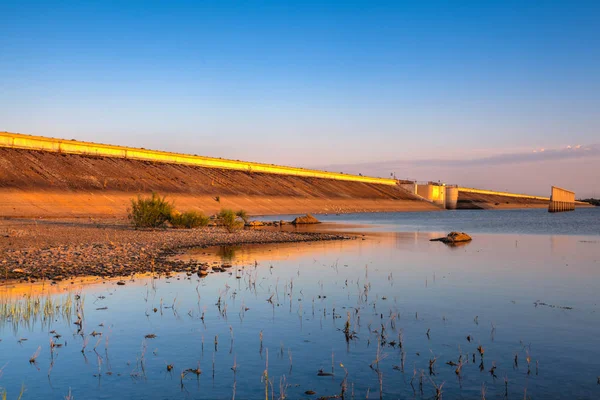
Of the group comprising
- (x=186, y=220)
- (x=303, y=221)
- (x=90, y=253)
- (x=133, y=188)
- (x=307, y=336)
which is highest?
(x=133, y=188)

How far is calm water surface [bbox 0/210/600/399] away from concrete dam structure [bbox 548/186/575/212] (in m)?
116

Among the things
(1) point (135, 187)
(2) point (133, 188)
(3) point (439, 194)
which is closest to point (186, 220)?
(2) point (133, 188)

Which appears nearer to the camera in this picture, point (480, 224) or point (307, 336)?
point (307, 336)

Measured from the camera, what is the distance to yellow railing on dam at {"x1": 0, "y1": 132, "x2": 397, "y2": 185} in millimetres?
71500

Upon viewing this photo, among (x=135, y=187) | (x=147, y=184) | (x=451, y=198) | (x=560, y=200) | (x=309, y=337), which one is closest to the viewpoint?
(x=309, y=337)

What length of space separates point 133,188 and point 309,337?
206ft

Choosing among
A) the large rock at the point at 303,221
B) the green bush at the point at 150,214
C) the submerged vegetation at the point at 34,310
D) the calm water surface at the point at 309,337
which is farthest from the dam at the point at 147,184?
the calm water surface at the point at 309,337

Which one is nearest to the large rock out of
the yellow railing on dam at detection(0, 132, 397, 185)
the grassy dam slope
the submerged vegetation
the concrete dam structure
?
the grassy dam slope

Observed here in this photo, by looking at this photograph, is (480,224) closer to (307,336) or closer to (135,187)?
(135,187)

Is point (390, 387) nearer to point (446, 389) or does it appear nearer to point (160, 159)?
point (446, 389)

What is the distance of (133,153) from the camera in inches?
3445

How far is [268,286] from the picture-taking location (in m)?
16.6

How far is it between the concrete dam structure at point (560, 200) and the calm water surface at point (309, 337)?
116 meters

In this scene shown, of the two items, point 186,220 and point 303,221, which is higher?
point 186,220
